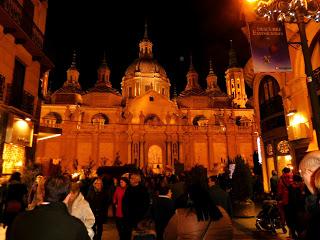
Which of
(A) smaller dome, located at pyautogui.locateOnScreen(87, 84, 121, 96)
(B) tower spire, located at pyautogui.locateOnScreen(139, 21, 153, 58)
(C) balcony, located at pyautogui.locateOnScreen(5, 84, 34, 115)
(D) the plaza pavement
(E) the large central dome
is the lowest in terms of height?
(D) the plaza pavement

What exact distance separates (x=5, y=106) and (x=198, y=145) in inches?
1453

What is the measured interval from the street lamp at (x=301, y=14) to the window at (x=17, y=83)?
11026mm

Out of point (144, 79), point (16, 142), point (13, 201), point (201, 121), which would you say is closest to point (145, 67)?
point (144, 79)

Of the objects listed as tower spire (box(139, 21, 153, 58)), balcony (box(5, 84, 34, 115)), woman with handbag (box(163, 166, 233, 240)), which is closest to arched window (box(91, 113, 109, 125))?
tower spire (box(139, 21, 153, 58))

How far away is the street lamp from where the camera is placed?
6391 mm

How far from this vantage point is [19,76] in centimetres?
1376

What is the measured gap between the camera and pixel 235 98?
62.7 meters

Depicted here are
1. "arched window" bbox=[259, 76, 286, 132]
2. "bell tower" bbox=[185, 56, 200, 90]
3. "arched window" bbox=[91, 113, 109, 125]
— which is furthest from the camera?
"bell tower" bbox=[185, 56, 200, 90]

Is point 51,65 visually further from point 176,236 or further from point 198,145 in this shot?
point 198,145

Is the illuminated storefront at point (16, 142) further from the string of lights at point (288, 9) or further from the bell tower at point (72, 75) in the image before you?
the bell tower at point (72, 75)

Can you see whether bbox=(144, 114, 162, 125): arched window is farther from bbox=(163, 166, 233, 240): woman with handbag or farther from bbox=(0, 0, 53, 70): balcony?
bbox=(163, 166, 233, 240): woman with handbag

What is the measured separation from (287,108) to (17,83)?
14028 millimetres

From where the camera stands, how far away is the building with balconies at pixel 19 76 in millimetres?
11922

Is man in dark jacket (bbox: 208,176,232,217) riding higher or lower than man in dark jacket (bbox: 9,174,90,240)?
lower
